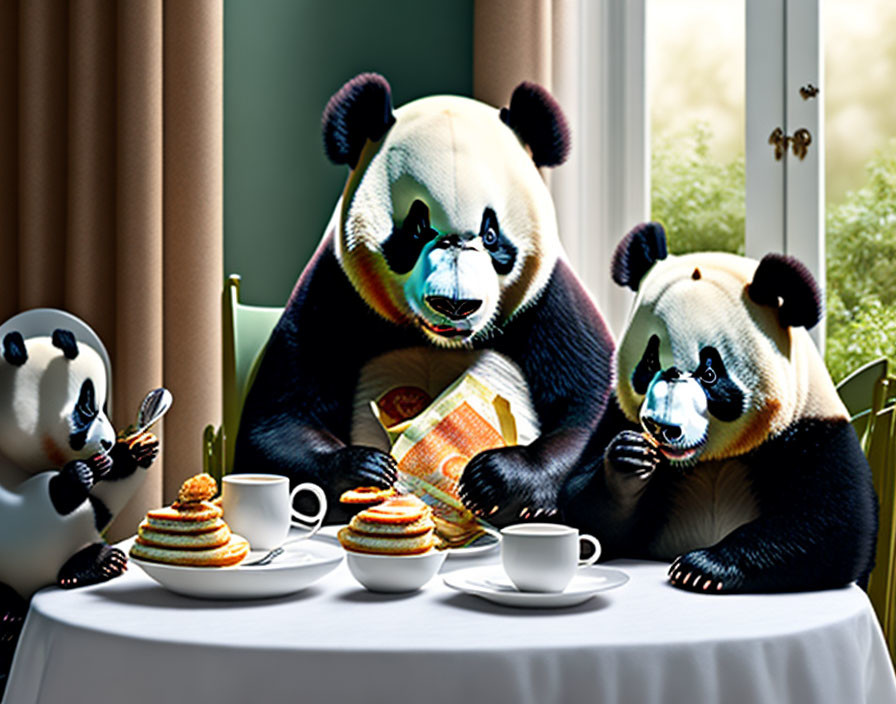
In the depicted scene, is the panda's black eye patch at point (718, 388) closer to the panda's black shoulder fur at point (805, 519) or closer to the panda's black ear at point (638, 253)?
the panda's black shoulder fur at point (805, 519)

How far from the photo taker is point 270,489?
1139 millimetres

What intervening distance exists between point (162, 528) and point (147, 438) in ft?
0.85

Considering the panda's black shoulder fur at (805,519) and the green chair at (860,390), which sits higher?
the green chair at (860,390)

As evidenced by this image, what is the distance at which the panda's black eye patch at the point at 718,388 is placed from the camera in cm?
114

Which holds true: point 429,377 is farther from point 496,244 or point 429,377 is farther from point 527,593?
point 527,593

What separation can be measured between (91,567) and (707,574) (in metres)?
0.66

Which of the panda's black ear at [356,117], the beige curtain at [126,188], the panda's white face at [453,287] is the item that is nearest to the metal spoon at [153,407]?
the panda's white face at [453,287]

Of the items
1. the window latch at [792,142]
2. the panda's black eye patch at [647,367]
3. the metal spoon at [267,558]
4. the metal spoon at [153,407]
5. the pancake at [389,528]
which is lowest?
the metal spoon at [267,558]

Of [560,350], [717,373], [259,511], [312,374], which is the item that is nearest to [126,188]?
[312,374]

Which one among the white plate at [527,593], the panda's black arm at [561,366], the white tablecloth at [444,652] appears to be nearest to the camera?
the white tablecloth at [444,652]

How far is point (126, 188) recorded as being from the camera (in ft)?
7.48

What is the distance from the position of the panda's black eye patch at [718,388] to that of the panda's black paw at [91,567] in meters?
0.68

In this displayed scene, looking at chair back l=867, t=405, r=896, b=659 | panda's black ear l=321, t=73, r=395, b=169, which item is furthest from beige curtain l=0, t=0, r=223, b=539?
chair back l=867, t=405, r=896, b=659

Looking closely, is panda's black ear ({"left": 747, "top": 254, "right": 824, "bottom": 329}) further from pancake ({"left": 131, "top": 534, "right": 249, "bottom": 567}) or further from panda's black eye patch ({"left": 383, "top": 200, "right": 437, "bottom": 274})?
pancake ({"left": 131, "top": 534, "right": 249, "bottom": 567})
